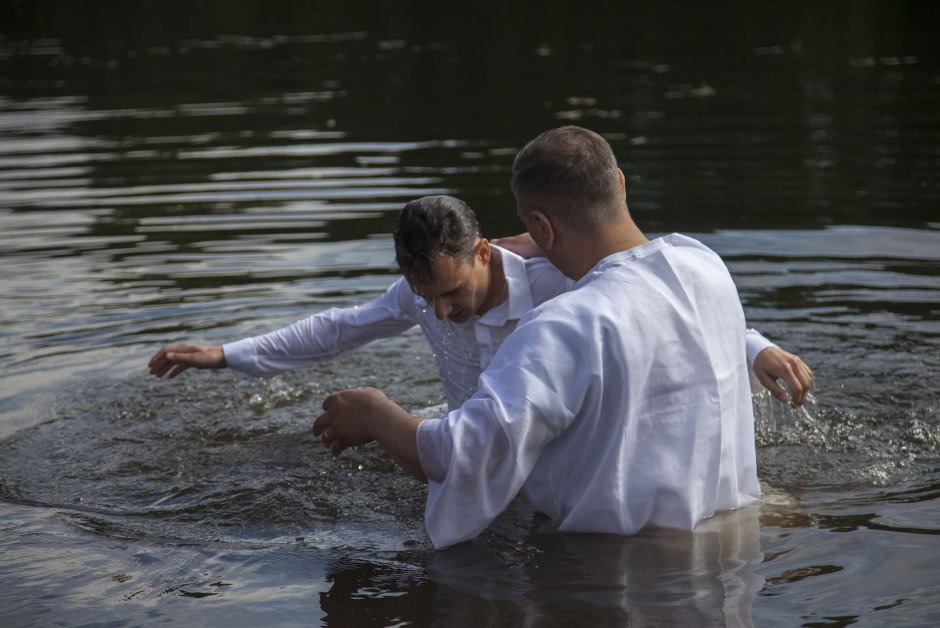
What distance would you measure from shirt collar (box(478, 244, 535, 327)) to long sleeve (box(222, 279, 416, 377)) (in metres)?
0.65

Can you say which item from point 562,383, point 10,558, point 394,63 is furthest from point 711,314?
point 394,63

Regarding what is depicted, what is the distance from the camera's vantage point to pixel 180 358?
5809mm

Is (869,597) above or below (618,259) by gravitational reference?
below

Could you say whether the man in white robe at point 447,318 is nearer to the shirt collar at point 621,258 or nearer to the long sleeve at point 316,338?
the long sleeve at point 316,338

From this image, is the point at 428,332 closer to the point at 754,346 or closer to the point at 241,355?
the point at 241,355

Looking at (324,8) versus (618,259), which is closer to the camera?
(618,259)

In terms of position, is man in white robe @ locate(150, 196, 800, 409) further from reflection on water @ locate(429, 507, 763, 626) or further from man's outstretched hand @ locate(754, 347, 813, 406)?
reflection on water @ locate(429, 507, 763, 626)

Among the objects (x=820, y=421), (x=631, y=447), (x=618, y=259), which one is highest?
(x=618, y=259)

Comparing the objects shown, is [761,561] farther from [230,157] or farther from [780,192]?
[230,157]

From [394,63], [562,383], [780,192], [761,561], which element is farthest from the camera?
[394,63]

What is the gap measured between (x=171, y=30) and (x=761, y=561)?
25112mm

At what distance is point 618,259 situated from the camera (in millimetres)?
4383

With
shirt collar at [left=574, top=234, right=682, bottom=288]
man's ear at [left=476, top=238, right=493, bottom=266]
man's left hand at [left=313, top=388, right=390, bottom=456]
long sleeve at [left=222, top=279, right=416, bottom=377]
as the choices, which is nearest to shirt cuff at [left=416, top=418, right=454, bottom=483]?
man's left hand at [left=313, top=388, right=390, bottom=456]

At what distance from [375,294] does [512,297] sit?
3.64 meters
